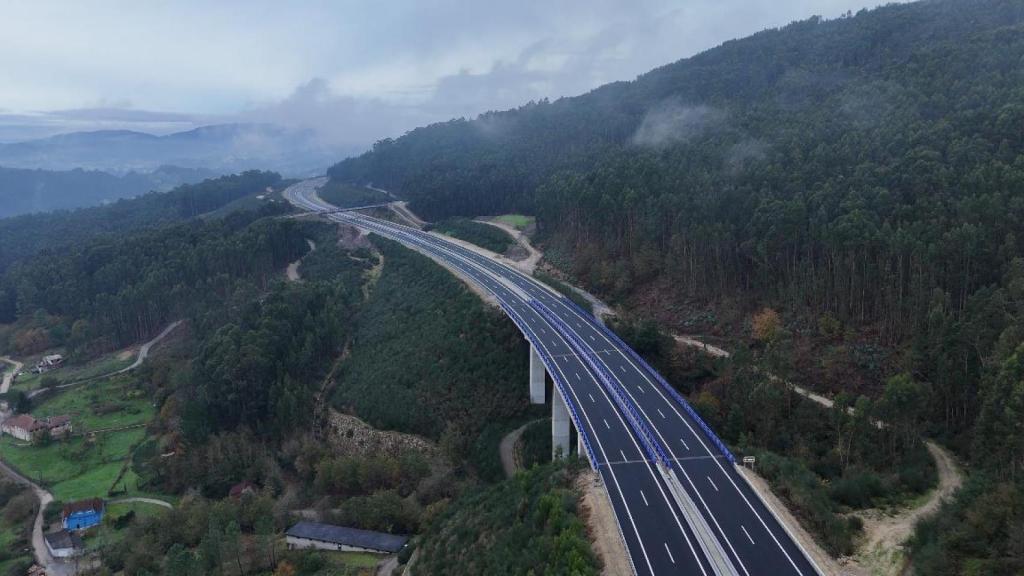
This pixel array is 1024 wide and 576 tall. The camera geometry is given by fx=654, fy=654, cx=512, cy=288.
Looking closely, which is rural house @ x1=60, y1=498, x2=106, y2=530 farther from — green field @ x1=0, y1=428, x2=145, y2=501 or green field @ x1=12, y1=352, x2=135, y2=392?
green field @ x1=12, y1=352, x2=135, y2=392

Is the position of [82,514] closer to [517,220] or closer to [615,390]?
[615,390]

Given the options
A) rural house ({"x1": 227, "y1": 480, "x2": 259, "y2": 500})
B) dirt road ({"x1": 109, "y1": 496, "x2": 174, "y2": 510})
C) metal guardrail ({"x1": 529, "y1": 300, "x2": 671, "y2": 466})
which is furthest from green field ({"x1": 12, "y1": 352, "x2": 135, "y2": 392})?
metal guardrail ({"x1": 529, "y1": 300, "x2": 671, "y2": 466})

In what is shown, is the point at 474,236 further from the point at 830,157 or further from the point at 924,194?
the point at 924,194

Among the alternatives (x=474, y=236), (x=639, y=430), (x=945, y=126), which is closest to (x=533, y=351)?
(x=639, y=430)

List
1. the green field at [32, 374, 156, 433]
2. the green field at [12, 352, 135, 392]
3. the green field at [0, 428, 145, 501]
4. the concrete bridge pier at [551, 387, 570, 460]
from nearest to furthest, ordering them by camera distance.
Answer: the concrete bridge pier at [551, 387, 570, 460], the green field at [0, 428, 145, 501], the green field at [32, 374, 156, 433], the green field at [12, 352, 135, 392]

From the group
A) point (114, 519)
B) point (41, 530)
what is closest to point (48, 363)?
point (41, 530)
